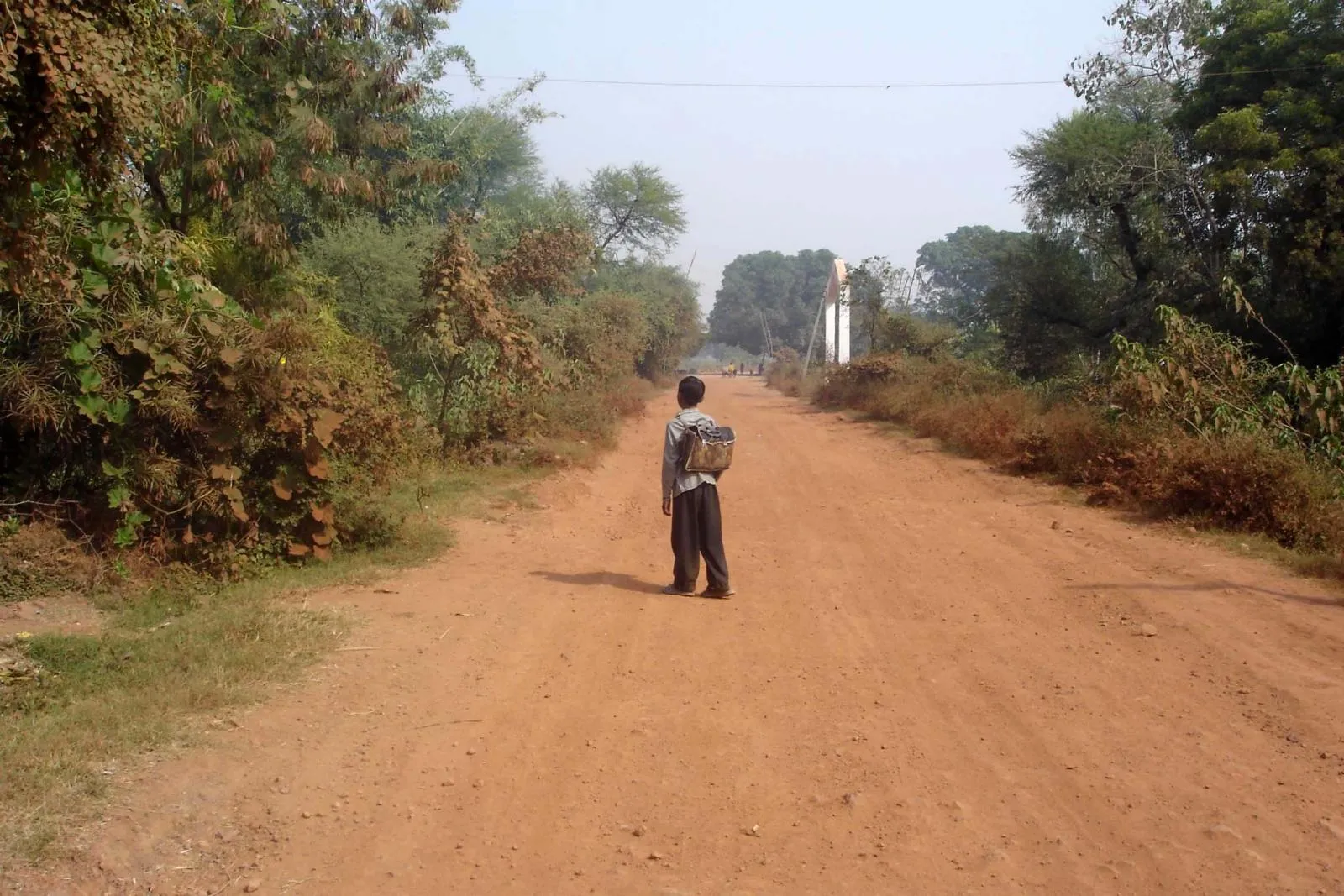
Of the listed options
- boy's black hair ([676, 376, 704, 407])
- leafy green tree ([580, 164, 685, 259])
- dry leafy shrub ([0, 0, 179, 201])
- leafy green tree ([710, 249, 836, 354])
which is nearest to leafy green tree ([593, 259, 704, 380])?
leafy green tree ([580, 164, 685, 259])

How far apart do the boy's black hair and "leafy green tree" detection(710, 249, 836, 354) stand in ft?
276

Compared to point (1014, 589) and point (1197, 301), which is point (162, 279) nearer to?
point (1014, 589)

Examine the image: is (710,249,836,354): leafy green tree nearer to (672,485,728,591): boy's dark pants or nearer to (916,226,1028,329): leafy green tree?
(916,226,1028,329): leafy green tree

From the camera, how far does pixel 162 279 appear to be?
7645mm

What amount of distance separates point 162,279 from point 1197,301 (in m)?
15.5

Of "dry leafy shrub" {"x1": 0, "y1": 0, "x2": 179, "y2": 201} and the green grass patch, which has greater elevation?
"dry leafy shrub" {"x1": 0, "y1": 0, "x2": 179, "y2": 201}

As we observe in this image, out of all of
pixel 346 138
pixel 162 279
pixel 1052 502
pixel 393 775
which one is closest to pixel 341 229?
pixel 346 138

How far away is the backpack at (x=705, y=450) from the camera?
26.6 ft

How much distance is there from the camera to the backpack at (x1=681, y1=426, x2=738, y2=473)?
8.12 meters

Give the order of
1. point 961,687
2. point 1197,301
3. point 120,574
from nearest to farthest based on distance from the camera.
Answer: point 961,687 < point 120,574 < point 1197,301

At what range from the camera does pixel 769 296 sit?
96688 millimetres

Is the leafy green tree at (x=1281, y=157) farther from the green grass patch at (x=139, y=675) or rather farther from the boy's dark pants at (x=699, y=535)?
the green grass patch at (x=139, y=675)

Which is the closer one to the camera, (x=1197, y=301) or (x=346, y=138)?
(x=346, y=138)

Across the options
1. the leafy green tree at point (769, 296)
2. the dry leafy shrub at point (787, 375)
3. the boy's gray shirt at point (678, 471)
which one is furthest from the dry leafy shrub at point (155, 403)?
the leafy green tree at point (769, 296)
